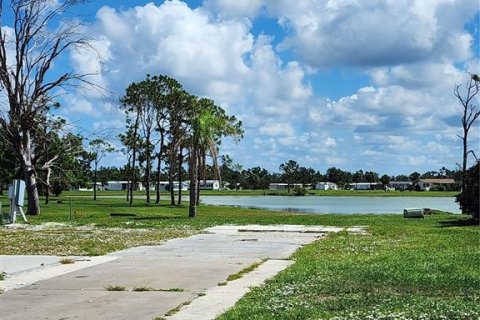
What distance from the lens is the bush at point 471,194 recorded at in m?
28.9

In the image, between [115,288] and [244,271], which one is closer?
[115,288]

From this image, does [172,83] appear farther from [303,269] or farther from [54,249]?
[303,269]

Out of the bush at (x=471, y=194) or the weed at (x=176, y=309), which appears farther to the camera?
the bush at (x=471, y=194)

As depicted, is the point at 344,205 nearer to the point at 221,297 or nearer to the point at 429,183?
the point at 221,297

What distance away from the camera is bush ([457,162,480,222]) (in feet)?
94.9

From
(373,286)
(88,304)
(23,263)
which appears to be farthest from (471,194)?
(88,304)

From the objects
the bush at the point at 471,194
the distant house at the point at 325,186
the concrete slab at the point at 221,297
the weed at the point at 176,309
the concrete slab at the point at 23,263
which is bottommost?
the weed at the point at 176,309

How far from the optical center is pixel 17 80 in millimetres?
34469

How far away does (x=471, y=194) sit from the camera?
29.5 m

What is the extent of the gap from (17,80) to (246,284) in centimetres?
2707

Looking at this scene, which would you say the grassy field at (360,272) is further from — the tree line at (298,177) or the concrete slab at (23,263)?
the tree line at (298,177)

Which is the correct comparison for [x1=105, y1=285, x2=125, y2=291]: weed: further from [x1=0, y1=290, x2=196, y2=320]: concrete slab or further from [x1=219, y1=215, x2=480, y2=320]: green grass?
[x1=219, y1=215, x2=480, y2=320]: green grass

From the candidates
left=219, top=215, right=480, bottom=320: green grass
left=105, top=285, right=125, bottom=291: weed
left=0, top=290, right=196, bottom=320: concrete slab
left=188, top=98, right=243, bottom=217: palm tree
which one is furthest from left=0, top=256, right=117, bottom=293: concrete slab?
left=188, top=98, right=243, bottom=217: palm tree

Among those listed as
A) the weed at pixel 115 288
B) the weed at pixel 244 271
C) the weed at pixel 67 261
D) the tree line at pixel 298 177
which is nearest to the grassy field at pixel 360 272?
the weed at pixel 244 271
